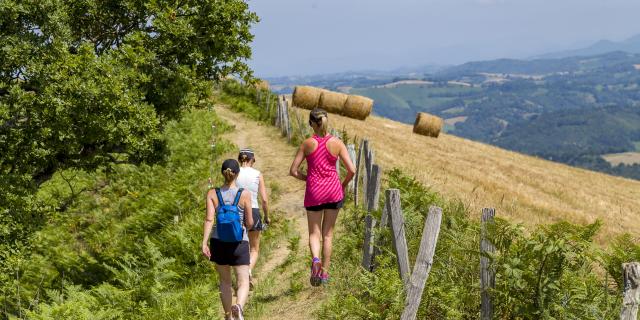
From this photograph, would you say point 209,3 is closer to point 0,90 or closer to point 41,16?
point 41,16

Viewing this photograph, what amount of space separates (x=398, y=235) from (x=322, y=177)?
1864 mm

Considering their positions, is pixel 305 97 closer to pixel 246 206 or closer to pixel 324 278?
pixel 324 278

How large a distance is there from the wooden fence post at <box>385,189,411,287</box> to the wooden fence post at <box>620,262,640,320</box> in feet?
8.65

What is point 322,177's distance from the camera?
28.8 ft

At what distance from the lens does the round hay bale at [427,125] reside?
43344 mm

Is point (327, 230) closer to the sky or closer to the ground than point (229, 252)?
closer to the ground

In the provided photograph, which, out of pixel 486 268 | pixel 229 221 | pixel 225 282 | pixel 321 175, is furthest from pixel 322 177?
pixel 486 268

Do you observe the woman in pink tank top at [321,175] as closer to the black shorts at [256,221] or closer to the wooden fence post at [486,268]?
the black shorts at [256,221]

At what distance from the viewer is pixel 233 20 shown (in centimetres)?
1436

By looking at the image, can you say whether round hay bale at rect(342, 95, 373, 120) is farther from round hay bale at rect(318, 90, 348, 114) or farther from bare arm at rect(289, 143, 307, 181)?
bare arm at rect(289, 143, 307, 181)

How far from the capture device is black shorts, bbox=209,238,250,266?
790cm

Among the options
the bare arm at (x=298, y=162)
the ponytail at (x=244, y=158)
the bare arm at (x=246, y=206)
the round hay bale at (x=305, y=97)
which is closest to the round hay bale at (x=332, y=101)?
the round hay bale at (x=305, y=97)

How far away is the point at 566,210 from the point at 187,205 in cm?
1330

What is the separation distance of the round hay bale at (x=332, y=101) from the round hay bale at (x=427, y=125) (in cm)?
605
